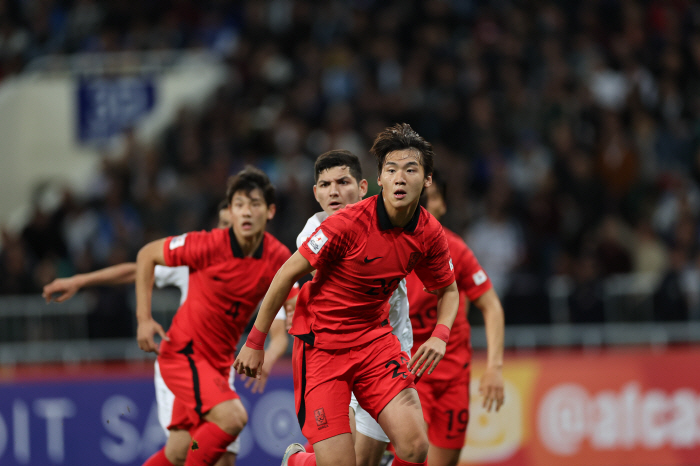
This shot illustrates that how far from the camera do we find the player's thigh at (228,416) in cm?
625

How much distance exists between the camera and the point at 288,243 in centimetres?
1147

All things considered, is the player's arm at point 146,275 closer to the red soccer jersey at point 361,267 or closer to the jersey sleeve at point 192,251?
the jersey sleeve at point 192,251

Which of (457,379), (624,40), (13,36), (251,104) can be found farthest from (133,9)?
(457,379)

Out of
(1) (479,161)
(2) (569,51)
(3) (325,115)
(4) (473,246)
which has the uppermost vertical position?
(2) (569,51)

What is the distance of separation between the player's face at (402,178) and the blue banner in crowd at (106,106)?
1081cm

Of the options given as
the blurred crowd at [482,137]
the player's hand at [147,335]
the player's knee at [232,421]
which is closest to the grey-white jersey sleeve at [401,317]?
the player's knee at [232,421]

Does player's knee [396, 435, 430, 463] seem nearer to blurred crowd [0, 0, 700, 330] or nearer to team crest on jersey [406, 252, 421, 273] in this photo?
team crest on jersey [406, 252, 421, 273]

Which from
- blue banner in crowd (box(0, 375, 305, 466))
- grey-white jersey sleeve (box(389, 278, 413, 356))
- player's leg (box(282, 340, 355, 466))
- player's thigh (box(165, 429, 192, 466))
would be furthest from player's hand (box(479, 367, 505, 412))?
blue banner in crowd (box(0, 375, 305, 466))

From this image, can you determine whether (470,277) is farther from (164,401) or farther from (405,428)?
(164,401)

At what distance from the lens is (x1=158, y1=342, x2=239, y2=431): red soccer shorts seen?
6332 mm

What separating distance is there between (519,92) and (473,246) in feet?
8.77

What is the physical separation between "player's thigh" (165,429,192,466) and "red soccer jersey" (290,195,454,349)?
175 cm

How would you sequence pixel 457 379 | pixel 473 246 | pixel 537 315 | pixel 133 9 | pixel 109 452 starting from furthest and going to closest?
pixel 133 9
pixel 473 246
pixel 537 315
pixel 109 452
pixel 457 379

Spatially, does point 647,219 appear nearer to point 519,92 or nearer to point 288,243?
point 519,92
